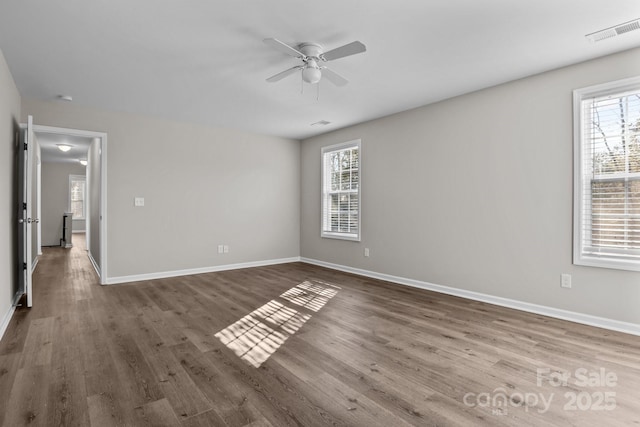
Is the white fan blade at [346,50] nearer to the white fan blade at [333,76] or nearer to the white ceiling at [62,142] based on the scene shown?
the white fan blade at [333,76]

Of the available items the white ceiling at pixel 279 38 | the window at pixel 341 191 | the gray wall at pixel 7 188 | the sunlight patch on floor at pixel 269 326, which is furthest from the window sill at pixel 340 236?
the gray wall at pixel 7 188

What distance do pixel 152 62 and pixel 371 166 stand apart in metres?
3.25

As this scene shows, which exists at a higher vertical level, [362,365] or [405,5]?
[405,5]

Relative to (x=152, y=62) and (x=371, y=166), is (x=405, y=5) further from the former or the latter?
(x=371, y=166)

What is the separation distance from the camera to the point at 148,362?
2363 mm

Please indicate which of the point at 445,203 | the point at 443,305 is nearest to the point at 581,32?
the point at 445,203

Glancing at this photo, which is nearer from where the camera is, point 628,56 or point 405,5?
point 405,5

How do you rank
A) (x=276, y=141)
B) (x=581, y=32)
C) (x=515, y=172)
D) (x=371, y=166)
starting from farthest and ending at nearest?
(x=276, y=141)
(x=371, y=166)
(x=515, y=172)
(x=581, y=32)

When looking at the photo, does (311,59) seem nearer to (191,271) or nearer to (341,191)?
(341,191)

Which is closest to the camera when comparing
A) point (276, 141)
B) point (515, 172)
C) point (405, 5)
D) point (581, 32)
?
point (405, 5)

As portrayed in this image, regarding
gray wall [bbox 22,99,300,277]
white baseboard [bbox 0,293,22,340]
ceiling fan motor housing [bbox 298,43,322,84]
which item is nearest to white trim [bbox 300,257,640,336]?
gray wall [bbox 22,99,300,277]

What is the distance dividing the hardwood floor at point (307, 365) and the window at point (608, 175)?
751 millimetres

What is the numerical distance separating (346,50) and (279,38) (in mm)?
588

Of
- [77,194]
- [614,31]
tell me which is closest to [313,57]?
[614,31]
